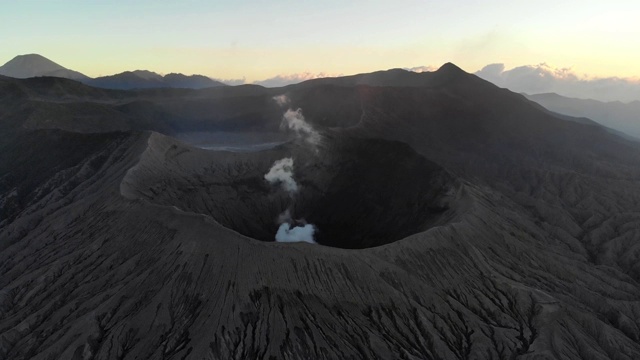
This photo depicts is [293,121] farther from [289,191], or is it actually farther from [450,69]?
[450,69]

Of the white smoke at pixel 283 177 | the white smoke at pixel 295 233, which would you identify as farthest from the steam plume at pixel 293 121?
the white smoke at pixel 295 233

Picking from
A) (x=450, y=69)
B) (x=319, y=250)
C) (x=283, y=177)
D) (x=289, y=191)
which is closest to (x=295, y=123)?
(x=283, y=177)

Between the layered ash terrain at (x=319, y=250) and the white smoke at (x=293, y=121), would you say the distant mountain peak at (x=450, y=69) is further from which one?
the white smoke at (x=293, y=121)

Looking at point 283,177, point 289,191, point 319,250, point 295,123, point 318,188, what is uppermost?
point 319,250

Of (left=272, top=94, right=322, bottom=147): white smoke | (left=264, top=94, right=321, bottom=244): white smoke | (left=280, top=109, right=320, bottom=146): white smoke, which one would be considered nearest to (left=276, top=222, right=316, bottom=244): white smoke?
(left=264, top=94, right=321, bottom=244): white smoke

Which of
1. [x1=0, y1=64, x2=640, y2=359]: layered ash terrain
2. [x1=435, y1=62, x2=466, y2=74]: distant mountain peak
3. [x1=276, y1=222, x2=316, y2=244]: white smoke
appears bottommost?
[x1=276, y1=222, x2=316, y2=244]: white smoke

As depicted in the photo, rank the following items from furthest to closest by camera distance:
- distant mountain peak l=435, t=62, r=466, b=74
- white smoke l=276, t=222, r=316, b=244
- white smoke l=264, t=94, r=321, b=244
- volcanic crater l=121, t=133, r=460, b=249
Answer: distant mountain peak l=435, t=62, r=466, b=74
white smoke l=264, t=94, r=321, b=244
white smoke l=276, t=222, r=316, b=244
volcanic crater l=121, t=133, r=460, b=249

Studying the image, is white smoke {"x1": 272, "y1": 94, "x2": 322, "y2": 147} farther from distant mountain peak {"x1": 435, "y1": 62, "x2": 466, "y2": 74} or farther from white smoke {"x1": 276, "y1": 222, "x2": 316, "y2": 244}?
distant mountain peak {"x1": 435, "y1": 62, "x2": 466, "y2": 74}
